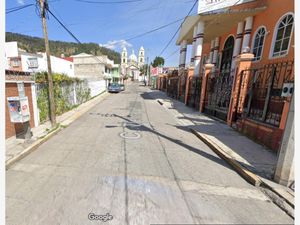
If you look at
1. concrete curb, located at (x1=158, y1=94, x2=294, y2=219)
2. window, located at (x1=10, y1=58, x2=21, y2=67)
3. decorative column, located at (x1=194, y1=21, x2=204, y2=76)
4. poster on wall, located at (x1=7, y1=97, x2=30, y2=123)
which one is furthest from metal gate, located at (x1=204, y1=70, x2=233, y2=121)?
window, located at (x1=10, y1=58, x2=21, y2=67)

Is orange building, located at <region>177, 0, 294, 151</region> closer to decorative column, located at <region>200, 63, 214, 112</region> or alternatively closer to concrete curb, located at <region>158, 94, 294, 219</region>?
decorative column, located at <region>200, 63, 214, 112</region>

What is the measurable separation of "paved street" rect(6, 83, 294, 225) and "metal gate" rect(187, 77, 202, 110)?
23.5ft

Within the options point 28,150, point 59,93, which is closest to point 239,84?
point 28,150

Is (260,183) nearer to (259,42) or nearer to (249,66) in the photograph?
(249,66)

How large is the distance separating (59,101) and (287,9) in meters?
13.0

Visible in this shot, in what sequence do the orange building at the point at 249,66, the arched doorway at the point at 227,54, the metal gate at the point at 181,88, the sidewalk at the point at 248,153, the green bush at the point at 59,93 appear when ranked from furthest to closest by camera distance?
the metal gate at the point at 181,88
the arched doorway at the point at 227,54
the green bush at the point at 59,93
the orange building at the point at 249,66
the sidewalk at the point at 248,153

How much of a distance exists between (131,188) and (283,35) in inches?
421

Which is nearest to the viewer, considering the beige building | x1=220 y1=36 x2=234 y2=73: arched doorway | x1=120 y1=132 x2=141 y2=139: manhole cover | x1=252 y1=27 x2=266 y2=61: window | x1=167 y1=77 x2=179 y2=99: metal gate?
x1=120 y1=132 x2=141 y2=139: manhole cover

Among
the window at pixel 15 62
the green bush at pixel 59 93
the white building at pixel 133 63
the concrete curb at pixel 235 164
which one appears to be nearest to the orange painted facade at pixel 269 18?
the concrete curb at pixel 235 164

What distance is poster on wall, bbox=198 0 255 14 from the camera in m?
10.1

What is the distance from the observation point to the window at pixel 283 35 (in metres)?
8.20

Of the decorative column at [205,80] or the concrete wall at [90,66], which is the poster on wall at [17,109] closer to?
the decorative column at [205,80]

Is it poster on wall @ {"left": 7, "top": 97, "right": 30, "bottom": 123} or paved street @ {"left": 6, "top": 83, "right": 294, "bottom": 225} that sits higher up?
poster on wall @ {"left": 7, "top": 97, "right": 30, "bottom": 123}
